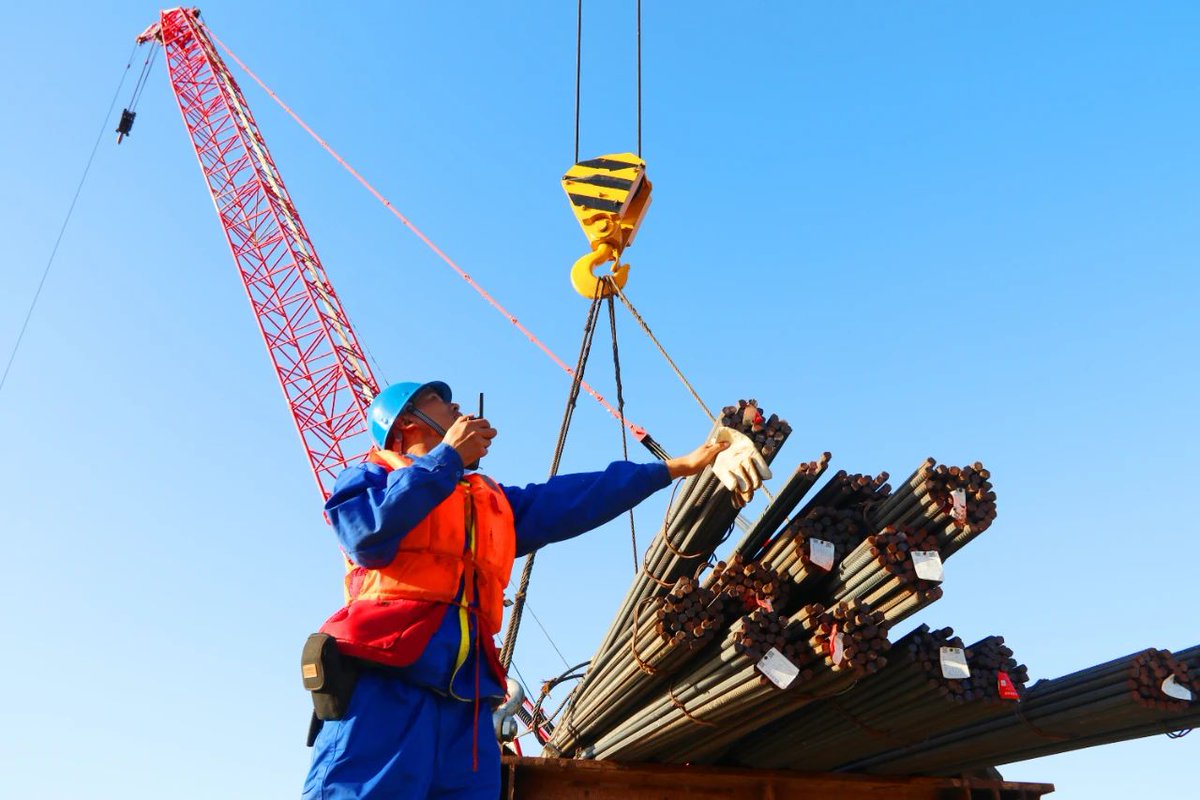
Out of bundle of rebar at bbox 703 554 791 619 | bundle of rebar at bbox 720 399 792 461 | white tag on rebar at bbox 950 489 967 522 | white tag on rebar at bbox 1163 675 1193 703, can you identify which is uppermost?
bundle of rebar at bbox 720 399 792 461

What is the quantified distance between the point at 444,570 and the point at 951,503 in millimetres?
2265

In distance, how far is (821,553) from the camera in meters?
4.86

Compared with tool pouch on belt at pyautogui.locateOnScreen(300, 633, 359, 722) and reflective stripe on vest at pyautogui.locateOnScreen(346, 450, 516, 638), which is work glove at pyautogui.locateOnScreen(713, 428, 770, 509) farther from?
tool pouch on belt at pyautogui.locateOnScreen(300, 633, 359, 722)

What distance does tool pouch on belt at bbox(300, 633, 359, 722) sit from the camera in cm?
343

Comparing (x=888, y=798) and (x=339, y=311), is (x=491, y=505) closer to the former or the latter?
(x=888, y=798)

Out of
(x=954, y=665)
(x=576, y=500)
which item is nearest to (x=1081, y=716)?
(x=954, y=665)

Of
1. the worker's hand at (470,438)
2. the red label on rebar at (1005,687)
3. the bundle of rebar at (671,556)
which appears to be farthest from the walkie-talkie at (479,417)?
the red label on rebar at (1005,687)

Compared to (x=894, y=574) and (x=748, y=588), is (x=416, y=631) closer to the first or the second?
(x=748, y=588)

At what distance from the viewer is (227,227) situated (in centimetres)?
2256

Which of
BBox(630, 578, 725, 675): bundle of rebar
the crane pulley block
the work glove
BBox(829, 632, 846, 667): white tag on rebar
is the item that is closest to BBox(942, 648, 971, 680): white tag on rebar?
BBox(829, 632, 846, 667): white tag on rebar

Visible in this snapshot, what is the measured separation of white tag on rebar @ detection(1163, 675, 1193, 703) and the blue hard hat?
3567mm

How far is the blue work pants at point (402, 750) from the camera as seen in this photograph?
340 centimetres

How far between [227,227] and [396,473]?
2063 cm

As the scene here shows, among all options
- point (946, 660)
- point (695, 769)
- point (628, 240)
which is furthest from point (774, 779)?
point (628, 240)
